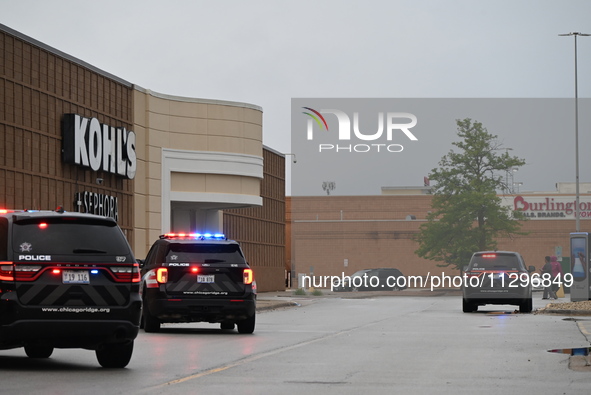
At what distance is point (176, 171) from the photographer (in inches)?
1764

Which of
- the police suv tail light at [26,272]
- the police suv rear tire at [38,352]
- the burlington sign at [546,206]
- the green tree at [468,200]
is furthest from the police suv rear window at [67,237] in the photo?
the burlington sign at [546,206]

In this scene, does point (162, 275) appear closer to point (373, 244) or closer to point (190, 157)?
point (190, 157)

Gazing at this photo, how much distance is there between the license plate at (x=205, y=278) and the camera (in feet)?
67.8

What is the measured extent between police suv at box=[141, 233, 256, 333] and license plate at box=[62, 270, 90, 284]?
734cm

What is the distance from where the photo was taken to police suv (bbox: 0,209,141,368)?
12781 millimetres

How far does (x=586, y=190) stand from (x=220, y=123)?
2824 inches

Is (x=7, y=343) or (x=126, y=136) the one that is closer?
(x=7, y=343)

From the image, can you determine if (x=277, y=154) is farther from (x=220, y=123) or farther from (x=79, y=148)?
(x=79, y=148)

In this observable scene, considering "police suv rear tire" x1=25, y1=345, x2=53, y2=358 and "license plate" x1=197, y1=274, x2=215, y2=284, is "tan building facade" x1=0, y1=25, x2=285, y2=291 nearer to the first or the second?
"license plate" x1=197, y1=274, x2=215, y2=284

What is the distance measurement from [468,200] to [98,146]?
114 feet

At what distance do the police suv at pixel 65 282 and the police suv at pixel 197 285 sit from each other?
6.90 metres

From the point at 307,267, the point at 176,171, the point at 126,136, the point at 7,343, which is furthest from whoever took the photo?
the point at 307,267

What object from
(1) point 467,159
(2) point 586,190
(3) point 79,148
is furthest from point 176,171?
(2) point 586,190

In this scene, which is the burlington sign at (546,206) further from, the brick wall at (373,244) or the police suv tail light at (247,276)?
the police suv tail light at (247,276)
